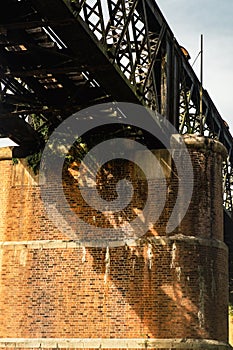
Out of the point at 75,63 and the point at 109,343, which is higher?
the point at 75,63

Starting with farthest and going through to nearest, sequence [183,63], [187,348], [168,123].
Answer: [183,63]
[168,123]
[187,348]

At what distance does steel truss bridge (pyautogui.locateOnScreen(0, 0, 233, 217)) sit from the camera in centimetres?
1180

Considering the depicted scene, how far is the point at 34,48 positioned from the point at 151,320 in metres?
6.37

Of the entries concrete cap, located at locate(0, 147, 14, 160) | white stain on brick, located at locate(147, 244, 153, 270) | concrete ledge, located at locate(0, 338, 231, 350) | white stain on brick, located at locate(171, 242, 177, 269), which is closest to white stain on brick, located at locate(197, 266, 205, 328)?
concrete ledge, located at locate(0, 338, 231, 350)

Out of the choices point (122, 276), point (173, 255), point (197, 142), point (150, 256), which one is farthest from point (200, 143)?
point (122, 276)

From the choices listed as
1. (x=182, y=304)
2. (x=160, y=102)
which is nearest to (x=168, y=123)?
(x=160, y=102)

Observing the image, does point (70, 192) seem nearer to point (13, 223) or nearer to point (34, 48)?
point (13, 223)

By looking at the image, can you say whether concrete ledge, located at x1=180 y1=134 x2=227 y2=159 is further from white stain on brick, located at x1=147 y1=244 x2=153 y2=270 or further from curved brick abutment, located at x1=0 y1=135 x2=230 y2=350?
white stain on brick, located at x1=147 y1=244 x2=153 y2=270

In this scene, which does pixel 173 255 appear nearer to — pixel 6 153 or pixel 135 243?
pixel 135 243

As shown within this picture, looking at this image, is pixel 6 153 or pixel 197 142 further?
pixel 6 153

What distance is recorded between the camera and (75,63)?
1326 cm

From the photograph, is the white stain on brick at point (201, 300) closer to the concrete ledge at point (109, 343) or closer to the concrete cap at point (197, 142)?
the concrete ledge at point (109, 343)

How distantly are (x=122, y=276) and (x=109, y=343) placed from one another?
1496mm

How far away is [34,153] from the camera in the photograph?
56.2 feet
